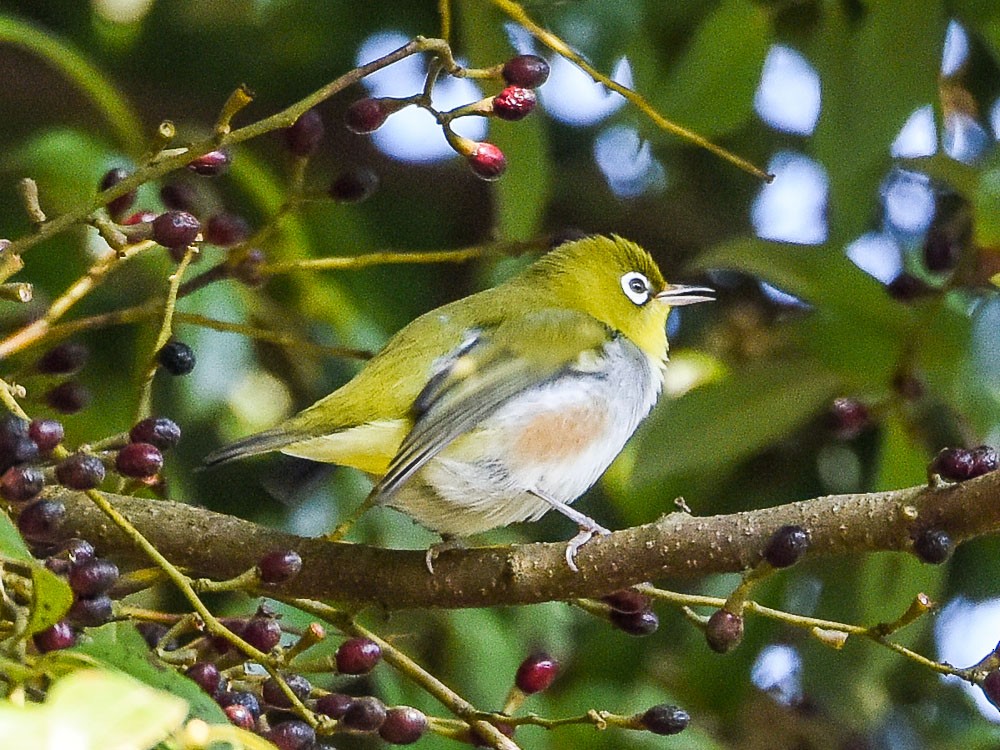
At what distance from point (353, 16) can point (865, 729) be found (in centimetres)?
207

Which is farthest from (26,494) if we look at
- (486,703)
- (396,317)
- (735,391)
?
(396,317)

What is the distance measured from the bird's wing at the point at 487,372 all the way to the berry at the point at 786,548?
0.68 meters

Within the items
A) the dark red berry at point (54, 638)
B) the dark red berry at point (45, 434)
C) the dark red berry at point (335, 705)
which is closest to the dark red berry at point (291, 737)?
the dark red berry at point (335, 705)

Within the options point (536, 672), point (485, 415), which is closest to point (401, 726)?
point (536, 672)

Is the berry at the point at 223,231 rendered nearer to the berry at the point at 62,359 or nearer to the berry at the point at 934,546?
the berry at the point at 62,359

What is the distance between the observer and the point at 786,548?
5.18 ft

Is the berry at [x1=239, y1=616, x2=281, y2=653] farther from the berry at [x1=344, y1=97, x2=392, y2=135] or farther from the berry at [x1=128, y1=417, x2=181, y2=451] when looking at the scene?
the berry at [x1=344, y1=97, x2=392, y2=135]

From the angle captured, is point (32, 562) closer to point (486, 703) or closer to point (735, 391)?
point (486, 703)

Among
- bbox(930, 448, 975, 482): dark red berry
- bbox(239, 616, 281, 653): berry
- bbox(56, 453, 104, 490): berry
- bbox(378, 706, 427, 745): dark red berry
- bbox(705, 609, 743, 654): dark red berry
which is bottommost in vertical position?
bbox(378, 706, 427, 745): dark red berry

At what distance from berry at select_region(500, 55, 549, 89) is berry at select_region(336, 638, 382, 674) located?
2.28 feet

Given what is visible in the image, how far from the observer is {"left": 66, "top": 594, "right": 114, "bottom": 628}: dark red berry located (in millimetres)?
1362

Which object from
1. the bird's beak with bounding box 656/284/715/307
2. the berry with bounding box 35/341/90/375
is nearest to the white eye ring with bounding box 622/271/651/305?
the bird's beak with bounding box 656/284/715/307

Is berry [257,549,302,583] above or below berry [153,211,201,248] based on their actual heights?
below

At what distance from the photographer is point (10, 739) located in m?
0.73
